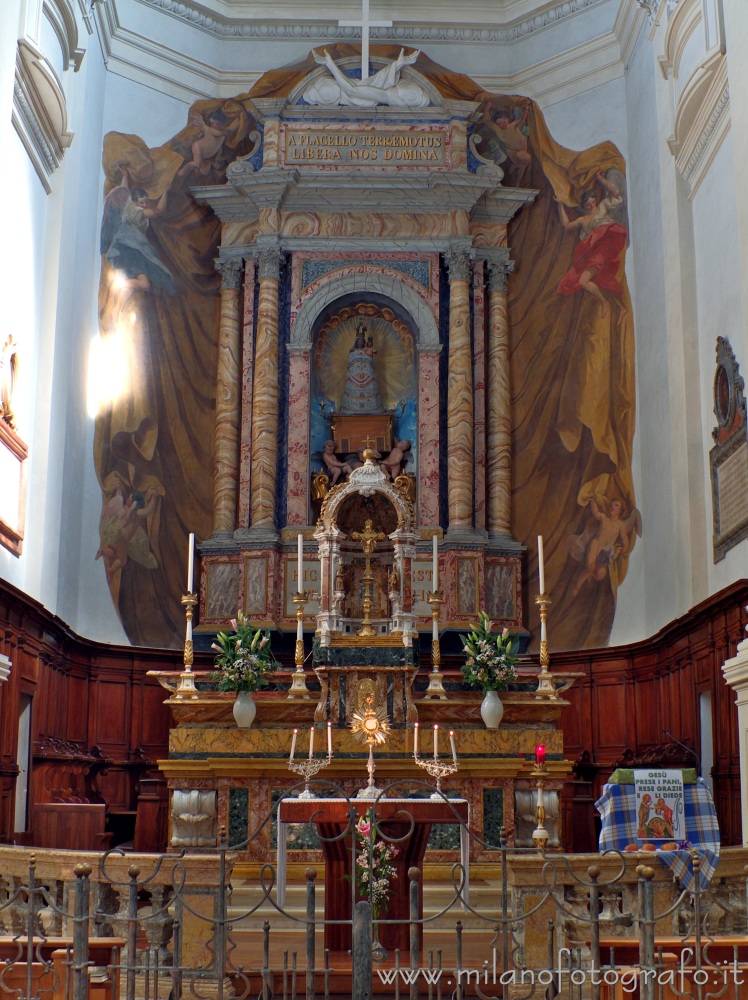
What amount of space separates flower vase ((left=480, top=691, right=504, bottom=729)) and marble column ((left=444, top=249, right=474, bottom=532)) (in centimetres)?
492

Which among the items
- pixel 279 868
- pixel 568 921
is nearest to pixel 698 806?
pixel 568 921

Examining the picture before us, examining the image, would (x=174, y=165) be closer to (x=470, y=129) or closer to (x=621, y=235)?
(x=470, y=129)

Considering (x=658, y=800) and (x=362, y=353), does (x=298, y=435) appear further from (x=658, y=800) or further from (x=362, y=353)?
(x=658, y=800)

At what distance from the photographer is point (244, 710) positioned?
40.0 feet

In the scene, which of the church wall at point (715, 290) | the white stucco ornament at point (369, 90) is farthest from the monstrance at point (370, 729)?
the white stucco ornament at point (369, 90)

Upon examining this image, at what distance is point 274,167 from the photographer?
705 inches

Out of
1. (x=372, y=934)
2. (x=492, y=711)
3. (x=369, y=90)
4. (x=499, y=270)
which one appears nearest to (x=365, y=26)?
(x=369, y=90)

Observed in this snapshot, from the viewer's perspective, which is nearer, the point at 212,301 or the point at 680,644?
the point at 680,644

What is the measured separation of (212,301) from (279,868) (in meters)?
10.8

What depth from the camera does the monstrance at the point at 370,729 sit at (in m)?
9.25

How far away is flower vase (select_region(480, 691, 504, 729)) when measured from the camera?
40.3 ft

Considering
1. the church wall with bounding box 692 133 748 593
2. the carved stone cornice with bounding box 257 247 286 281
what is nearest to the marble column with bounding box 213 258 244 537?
the carved stone cornice with bounding box 257 247 286 281

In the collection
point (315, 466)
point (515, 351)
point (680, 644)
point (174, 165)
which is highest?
point (174, 165)

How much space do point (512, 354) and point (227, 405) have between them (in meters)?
4.09
